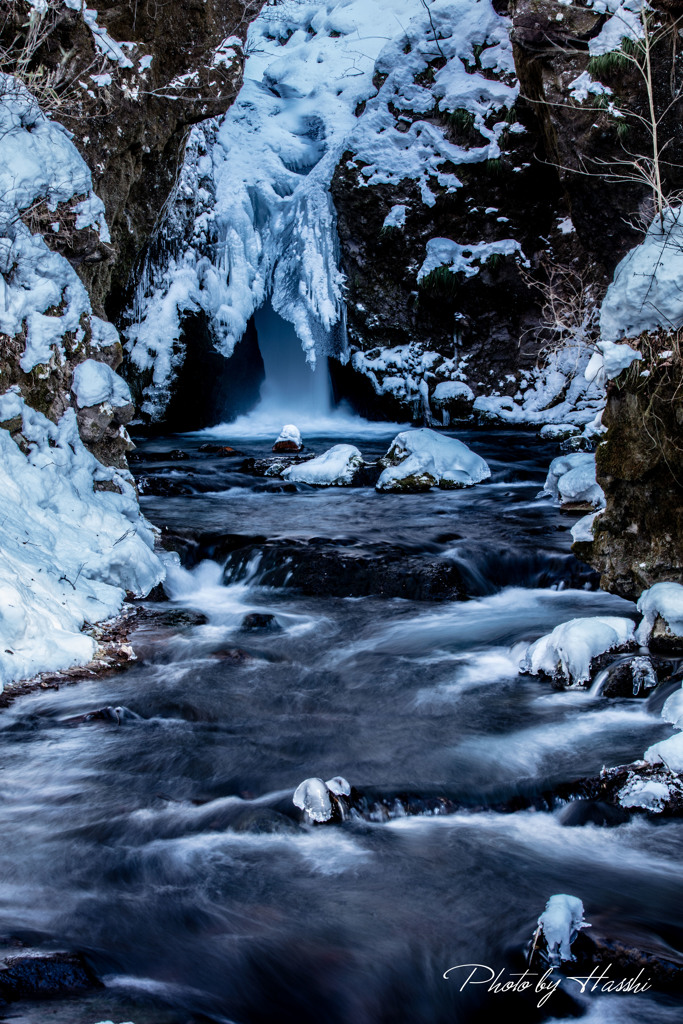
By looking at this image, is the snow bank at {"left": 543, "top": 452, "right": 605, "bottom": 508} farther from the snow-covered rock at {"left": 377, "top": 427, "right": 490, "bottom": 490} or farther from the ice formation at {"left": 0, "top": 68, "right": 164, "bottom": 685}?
the ice formation at {"left": 0, "top": 68, "right": 164, "bottom": 685}

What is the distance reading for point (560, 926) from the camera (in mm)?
2227

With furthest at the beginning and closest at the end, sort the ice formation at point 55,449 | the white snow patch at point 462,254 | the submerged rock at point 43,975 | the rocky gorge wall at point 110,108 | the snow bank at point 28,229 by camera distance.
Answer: the white snow patch at point 462,254 < the rocky gorge wall at point 110,108 < the snow bank at point 28,229 < the ice formation at point 55,449 < the submerged rock at point 43,975

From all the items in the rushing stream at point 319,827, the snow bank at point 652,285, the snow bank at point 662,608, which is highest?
the snow bank at point 652,285

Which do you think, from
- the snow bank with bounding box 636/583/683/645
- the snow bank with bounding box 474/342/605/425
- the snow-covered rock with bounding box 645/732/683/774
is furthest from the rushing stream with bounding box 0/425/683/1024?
the snow bank with bounding box 474/342/605/425

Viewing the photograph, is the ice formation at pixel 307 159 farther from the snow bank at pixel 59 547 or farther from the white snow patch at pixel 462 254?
the snow bank at pixel 59 547

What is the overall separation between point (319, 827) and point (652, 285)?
112 inches

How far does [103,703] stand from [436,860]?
1.85 m

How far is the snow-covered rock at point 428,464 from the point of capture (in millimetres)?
9055

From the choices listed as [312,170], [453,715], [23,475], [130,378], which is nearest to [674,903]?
[453,715]

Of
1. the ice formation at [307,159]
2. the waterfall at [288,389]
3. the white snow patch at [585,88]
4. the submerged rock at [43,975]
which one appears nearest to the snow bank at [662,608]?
the submerged rock at [43,975]

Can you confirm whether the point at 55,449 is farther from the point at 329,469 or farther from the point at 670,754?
the point at 329,469

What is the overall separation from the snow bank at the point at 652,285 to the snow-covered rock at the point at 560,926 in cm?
271

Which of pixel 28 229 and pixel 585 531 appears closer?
pixel 585 531

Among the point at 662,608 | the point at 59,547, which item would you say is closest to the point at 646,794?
the point at 662,608
